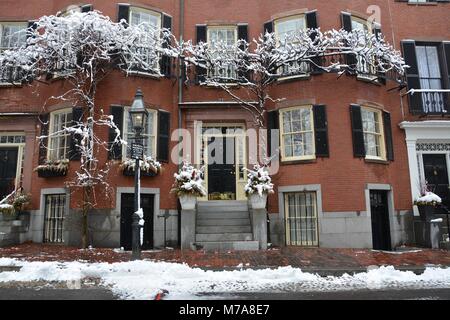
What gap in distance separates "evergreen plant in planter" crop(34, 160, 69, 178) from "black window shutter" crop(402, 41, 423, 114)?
13013 mm

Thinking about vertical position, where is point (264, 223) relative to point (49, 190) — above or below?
below

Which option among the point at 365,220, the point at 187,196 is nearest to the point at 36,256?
the point at 187,196

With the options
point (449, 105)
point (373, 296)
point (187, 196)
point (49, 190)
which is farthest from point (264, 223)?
point (449, 105)

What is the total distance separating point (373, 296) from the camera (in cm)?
684

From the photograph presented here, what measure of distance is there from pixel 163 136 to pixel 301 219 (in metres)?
5.69

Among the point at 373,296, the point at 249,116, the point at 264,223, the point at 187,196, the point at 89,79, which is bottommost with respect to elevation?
the point at 373,296

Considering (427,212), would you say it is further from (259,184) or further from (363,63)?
(259,184)

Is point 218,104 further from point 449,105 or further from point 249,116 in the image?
point 449,105

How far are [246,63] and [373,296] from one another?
959cm

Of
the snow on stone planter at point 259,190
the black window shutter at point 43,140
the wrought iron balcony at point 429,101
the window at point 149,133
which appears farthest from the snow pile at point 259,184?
the black window shutter at point 43,140

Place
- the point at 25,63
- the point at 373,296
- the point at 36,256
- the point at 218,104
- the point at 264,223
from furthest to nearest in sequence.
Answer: the point at 218,104
the point at 25,63
the point at 264,223
the point at 36,256
the point at 373,296

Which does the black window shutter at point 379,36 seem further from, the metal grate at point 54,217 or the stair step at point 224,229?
the metal grate at point 54,217

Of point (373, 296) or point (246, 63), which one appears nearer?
point (373, 296)

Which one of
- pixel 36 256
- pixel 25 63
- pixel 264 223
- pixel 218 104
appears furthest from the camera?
pixel 218 104
